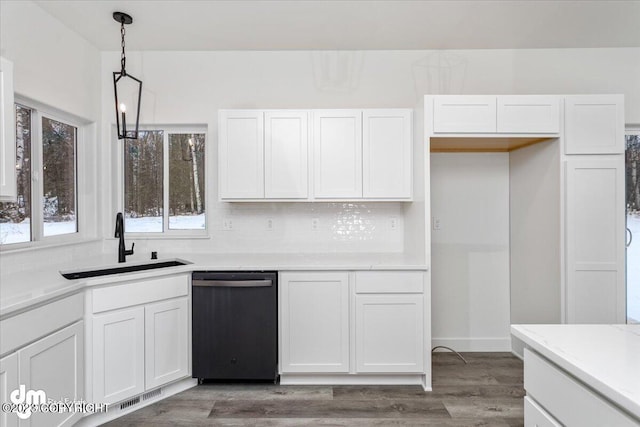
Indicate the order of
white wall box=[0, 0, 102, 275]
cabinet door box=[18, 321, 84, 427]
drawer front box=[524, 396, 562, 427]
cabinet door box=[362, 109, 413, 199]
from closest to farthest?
drawer front box=[524, 396, 562, 427] < cabinet door box=[18, 321, 84, 427] < white wall box=[0, 0, 102, 275] < cabinet door box=[362, 109, 413, 199]

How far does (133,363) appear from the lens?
7.95 feet

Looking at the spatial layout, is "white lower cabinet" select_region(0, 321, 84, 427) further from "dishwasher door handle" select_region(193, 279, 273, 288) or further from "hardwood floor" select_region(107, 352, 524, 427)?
"dishwasher door handle" select_region(193, 279, 273, 288)

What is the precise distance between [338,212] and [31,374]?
241 centimetres

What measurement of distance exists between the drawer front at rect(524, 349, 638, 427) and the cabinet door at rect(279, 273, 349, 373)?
5.24 feet

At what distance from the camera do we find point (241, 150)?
306 cm

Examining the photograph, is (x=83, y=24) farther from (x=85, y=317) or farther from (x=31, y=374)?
(x=31, y=374)

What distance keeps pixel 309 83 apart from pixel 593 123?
228 centimetres

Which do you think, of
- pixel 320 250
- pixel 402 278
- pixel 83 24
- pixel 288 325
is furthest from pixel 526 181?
pixel 83 24

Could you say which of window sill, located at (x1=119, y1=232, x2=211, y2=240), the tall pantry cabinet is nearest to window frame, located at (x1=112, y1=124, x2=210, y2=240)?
window sill, located at (x1=119, y1=232, x2=211, y2=240)

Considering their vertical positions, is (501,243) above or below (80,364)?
above

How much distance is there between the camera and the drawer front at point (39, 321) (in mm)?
1623

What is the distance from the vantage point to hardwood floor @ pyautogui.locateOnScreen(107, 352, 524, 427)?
2.34 metres

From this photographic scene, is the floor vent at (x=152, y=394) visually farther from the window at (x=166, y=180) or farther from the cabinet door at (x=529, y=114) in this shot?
the cabinet door at (x=529, y=114)

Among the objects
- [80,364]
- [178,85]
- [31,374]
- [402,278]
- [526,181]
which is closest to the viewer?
[31,374]
